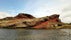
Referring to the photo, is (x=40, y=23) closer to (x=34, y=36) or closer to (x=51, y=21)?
(x=51, y=21)

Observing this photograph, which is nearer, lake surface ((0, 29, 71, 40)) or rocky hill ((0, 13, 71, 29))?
lake surface ((0, 29, 71, 40))

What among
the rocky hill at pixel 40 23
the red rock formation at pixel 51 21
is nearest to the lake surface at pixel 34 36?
the rocky hill at pixel 40 23

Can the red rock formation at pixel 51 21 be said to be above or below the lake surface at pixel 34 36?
above

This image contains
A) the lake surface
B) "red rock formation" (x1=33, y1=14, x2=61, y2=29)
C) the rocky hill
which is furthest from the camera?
"red rock formation" (x1=33, y1=14, x2=61, y2=29)

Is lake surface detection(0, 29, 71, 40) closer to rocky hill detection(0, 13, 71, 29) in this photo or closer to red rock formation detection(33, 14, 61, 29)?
rocky hill detection(0, 13, 71, 29)

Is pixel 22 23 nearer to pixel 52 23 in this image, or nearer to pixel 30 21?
pixel 30 21

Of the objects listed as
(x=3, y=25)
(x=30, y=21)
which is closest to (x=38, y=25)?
(x=30, y=21)

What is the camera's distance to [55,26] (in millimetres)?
92312

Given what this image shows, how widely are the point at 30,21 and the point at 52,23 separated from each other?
12.1m

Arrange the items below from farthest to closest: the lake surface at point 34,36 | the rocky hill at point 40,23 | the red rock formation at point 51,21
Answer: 1. the red rock formation at point 51,21
2. the rocky hill at point 40,23
3. the lake surface at point 34,36

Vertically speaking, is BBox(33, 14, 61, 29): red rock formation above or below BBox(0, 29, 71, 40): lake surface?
above

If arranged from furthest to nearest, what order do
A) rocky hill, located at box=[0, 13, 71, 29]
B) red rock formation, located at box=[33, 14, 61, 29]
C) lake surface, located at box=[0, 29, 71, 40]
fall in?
red rock formation, located at box=[33, 14, 61, 29] < rocky hill, located at box=[0, 13, 71, 29] < lake surface, located at box=[0, 29, 71, 40]

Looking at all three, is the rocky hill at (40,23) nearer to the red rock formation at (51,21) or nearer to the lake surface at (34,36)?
the red rock formation at (51,21)

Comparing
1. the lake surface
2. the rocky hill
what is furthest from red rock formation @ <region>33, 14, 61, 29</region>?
the lake surface
